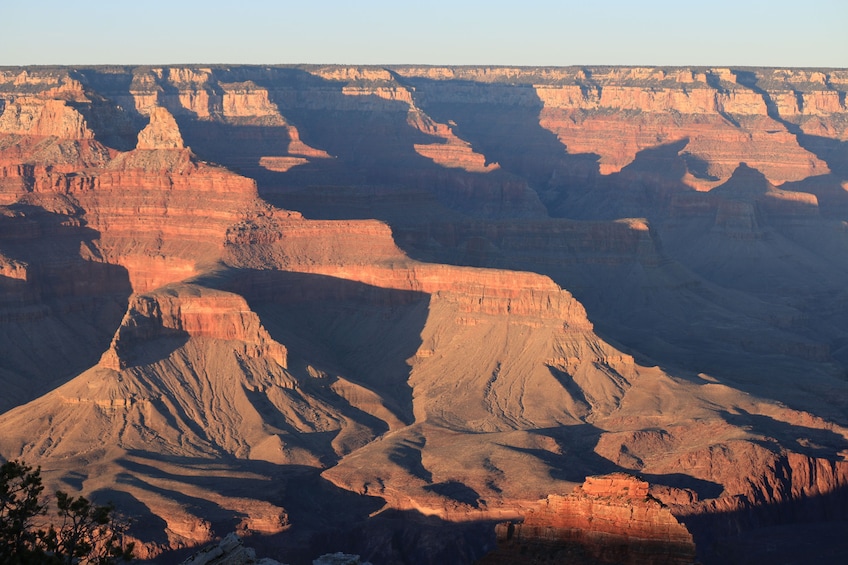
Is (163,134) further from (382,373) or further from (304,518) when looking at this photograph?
(304,518)

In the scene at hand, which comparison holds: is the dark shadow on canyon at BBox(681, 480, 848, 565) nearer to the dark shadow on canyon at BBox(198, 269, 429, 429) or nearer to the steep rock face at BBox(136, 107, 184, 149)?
the dark shadow on canyon at BBox(198, 269, 429, 429)

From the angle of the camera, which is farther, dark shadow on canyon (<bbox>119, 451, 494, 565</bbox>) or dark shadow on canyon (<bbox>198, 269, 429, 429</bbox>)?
dark shadow on canyon (<bbox>198, 269, 429, 429</bbox>)

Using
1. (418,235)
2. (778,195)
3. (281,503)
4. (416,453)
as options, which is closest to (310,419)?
(416,453)

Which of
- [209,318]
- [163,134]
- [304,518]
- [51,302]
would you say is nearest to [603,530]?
[304,518]

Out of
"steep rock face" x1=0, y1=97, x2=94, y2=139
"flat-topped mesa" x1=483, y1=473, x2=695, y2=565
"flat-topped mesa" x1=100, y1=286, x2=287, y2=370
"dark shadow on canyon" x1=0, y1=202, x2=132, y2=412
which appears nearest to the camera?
"flat-topped mesa" x1=483, y1=473, x2=695, y2=565

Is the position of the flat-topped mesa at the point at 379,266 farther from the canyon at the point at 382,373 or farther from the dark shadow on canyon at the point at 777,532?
the dark shadow on canyon at the point at 777,532

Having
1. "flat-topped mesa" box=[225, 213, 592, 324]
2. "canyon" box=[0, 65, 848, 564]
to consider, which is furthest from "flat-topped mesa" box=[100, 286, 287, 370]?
"flat-topped mesa" box=[225, 213, 592, 324]

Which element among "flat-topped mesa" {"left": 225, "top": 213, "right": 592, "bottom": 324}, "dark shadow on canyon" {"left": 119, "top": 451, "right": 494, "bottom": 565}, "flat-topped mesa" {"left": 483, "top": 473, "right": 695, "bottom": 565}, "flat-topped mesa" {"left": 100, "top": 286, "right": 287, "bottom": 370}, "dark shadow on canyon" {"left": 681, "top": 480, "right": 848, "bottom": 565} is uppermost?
Result: "flat-topped mesa" {"left": 225, "top": 213, "right": 592, "bottom": 324}

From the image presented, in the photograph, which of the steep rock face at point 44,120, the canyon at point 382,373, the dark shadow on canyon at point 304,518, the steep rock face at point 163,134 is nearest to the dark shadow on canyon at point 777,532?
the canyon at point 382,373
